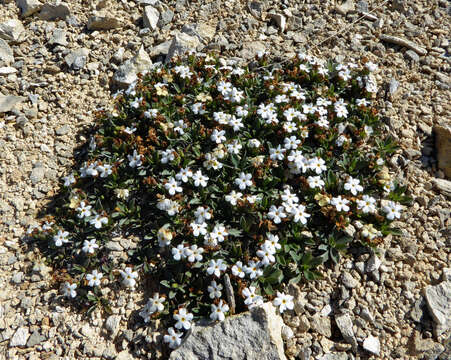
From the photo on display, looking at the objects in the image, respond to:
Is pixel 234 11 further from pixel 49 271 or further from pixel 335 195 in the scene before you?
pixel 49 271

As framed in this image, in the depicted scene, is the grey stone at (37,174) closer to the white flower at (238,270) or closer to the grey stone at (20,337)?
the grey stone at (20,337)

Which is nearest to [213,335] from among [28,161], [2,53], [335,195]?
[335,195]

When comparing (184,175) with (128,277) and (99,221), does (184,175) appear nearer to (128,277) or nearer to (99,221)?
(99,221)

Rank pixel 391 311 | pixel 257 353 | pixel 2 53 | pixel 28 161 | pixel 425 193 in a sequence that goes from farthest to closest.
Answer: pixel 2 53 → pixel 28 161 → pixel 425 193 → pixel 391 311 → pixel 257 353

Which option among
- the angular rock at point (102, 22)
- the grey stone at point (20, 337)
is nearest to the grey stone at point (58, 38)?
the angular rock at point (102, 22)

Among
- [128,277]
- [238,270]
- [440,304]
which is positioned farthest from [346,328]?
[128,277]

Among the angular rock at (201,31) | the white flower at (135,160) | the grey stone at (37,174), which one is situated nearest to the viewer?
the white flower at (135,160)
